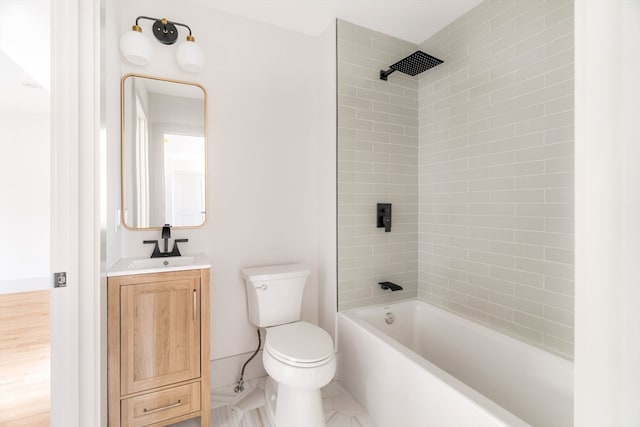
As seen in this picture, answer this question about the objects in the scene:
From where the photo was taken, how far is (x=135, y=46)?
1.68 m

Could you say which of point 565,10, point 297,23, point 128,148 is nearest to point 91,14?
point 128,148

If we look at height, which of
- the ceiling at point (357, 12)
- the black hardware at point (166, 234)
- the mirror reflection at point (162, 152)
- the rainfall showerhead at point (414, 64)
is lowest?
the black hardware at point (166, 234)

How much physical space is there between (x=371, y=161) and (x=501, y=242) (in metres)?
1.03

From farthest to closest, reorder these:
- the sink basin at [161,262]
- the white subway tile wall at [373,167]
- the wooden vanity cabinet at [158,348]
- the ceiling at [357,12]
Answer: the white subway tile wall at [373,167]
the ceiling at [357,12]
the sink basin at [161,262]
the wooden vanity cabinet at [158,348]

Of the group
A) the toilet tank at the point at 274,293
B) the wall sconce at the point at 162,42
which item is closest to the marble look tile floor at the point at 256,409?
the toilet tank at the point at 274,293

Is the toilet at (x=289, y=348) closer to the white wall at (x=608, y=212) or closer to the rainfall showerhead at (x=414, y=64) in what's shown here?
the white wall at (x=608, y=212)

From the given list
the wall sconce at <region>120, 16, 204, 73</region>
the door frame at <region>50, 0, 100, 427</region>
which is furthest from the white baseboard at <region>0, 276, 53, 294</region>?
the wall sconce at <region>120, 16, 204, 73</region>

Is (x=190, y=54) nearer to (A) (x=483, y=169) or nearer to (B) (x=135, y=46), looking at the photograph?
(B) (x=135, y=46)

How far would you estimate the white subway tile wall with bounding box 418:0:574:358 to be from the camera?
5.06ft

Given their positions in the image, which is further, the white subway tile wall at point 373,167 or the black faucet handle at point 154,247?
the white subway tile wall at point 373,167

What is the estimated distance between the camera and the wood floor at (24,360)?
1596 millimetres

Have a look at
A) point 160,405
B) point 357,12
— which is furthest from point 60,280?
point 357,12

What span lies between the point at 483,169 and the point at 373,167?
0.74 m

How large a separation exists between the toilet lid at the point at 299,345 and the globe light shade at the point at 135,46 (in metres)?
1.82
